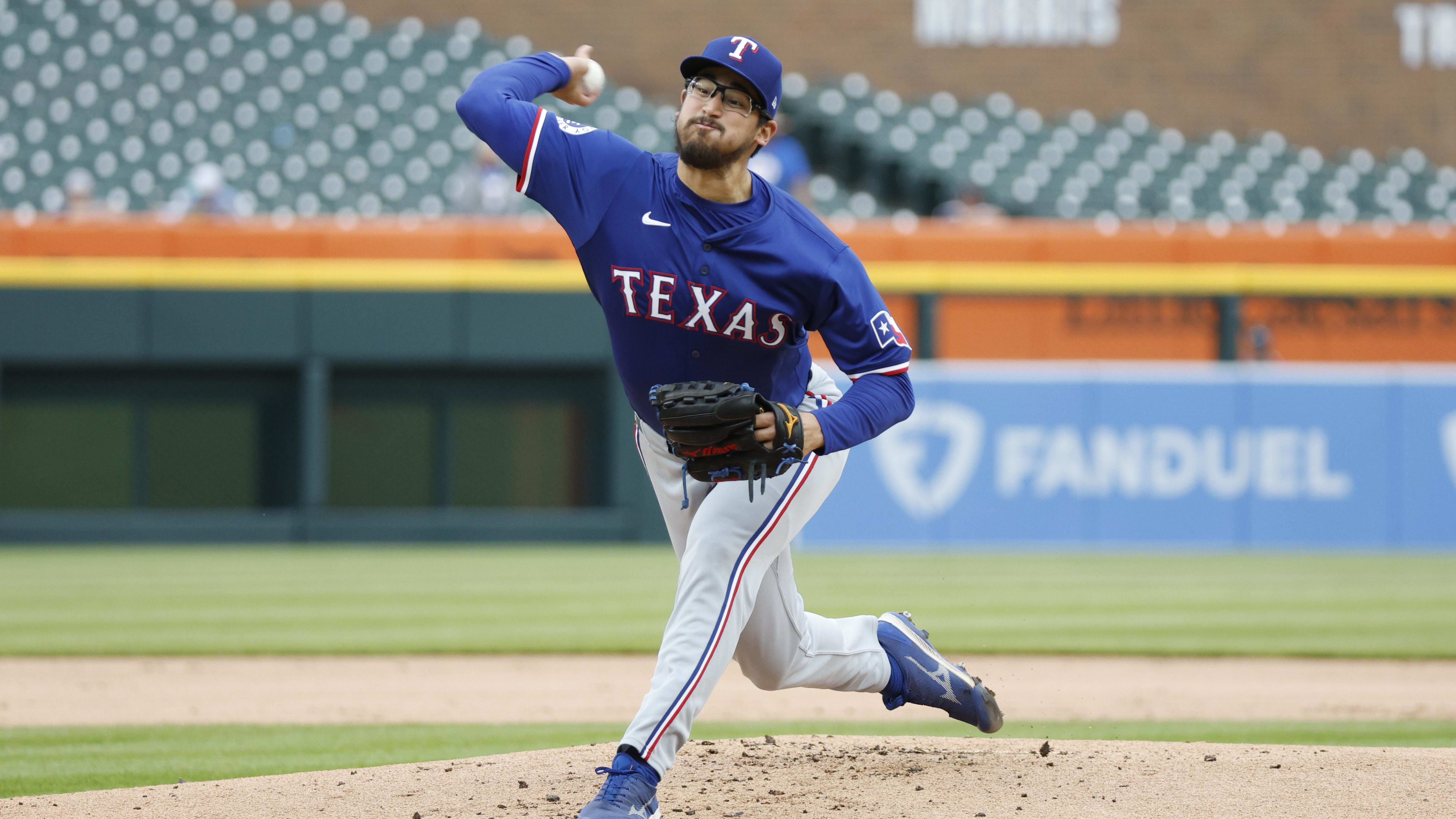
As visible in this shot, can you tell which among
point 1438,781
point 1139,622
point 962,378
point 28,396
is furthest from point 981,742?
point 28,396

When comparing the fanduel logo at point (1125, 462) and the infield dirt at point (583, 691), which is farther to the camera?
the fanduel logo at point (1125, 462)

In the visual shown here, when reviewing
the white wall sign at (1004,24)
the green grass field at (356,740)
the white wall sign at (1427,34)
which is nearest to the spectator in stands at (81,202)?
the green grass field at (356,740)

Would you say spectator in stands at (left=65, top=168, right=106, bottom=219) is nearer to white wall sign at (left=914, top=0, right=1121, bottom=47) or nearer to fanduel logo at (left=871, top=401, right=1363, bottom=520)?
fanduel logo at (left=871, top=401, right=1363, bottom=520)

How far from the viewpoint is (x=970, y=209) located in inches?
549

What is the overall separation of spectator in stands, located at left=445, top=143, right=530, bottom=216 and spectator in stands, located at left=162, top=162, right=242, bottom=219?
190 centimetres

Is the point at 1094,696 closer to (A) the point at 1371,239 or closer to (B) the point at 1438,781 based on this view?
(B) the point at 1438,781

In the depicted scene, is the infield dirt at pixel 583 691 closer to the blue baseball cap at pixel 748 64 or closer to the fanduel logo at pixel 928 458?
the blue baseball cap at pixel 748 64

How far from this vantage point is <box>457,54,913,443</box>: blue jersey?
3023 mm

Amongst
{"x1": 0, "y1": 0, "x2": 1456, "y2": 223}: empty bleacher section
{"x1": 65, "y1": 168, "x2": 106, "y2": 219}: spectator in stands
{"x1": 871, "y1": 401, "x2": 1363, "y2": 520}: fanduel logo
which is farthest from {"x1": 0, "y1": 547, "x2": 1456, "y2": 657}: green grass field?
{"x1": 0, "y1": 0, "x2": 1456, "y2": 223}: empty bleacher section

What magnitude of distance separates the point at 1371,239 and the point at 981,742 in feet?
35.3

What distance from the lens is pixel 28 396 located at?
11.7 metres

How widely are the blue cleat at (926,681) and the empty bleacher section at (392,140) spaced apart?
984 centimetres

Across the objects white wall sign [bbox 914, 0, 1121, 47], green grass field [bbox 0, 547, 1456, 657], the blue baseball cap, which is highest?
white wall sign [bbox 914, 0, 1121, 47]

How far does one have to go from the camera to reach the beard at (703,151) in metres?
3.02
